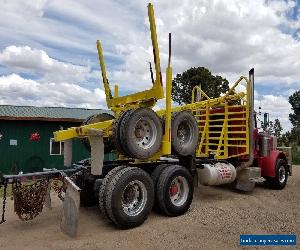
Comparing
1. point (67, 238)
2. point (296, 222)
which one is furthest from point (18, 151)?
point (296, 222)

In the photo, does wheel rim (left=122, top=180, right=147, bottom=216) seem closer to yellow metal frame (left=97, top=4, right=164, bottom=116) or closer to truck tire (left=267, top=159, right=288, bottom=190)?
yellow metal frame (left=97, top=4, right=164, bottom=116)

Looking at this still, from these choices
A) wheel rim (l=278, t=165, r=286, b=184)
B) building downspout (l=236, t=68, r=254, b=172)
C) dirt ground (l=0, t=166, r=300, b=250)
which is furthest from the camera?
wheel rim (l=278, t=165, r=286, b=184)

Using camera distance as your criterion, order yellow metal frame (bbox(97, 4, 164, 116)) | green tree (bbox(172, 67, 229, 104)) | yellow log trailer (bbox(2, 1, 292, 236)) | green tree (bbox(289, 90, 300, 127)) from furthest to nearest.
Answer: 1. green tree (bbox(289, 90, 300, 127))
2. green tree (bbox(172, 67, 229, 104))
3. yellow metal frame (bbox(97, 4, 164, 116))
4. yellow log trailer (bbox(2, 1, 292, 236))

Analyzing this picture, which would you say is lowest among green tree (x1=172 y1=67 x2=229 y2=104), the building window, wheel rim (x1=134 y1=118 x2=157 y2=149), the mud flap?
the mud flap

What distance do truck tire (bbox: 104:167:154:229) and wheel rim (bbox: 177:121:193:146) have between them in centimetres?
163

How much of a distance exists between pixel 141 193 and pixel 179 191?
3.79 feet

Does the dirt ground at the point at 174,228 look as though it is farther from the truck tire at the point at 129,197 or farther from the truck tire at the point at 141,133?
the truck tire at the point at 141,133

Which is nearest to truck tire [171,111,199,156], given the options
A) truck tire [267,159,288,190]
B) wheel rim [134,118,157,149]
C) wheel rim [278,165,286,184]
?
wheel rim [134,118,157,149]

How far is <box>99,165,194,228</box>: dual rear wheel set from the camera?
6.38m

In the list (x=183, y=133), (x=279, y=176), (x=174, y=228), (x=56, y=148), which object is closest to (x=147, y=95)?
(x=183, y=133)

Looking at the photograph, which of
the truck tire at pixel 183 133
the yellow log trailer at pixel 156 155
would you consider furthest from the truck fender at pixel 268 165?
the truck tire at pixel 183 133

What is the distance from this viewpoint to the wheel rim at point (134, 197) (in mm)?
6711

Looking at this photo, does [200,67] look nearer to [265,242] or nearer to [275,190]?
[275,190]

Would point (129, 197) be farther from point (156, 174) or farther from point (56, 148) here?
point (56, 148)
